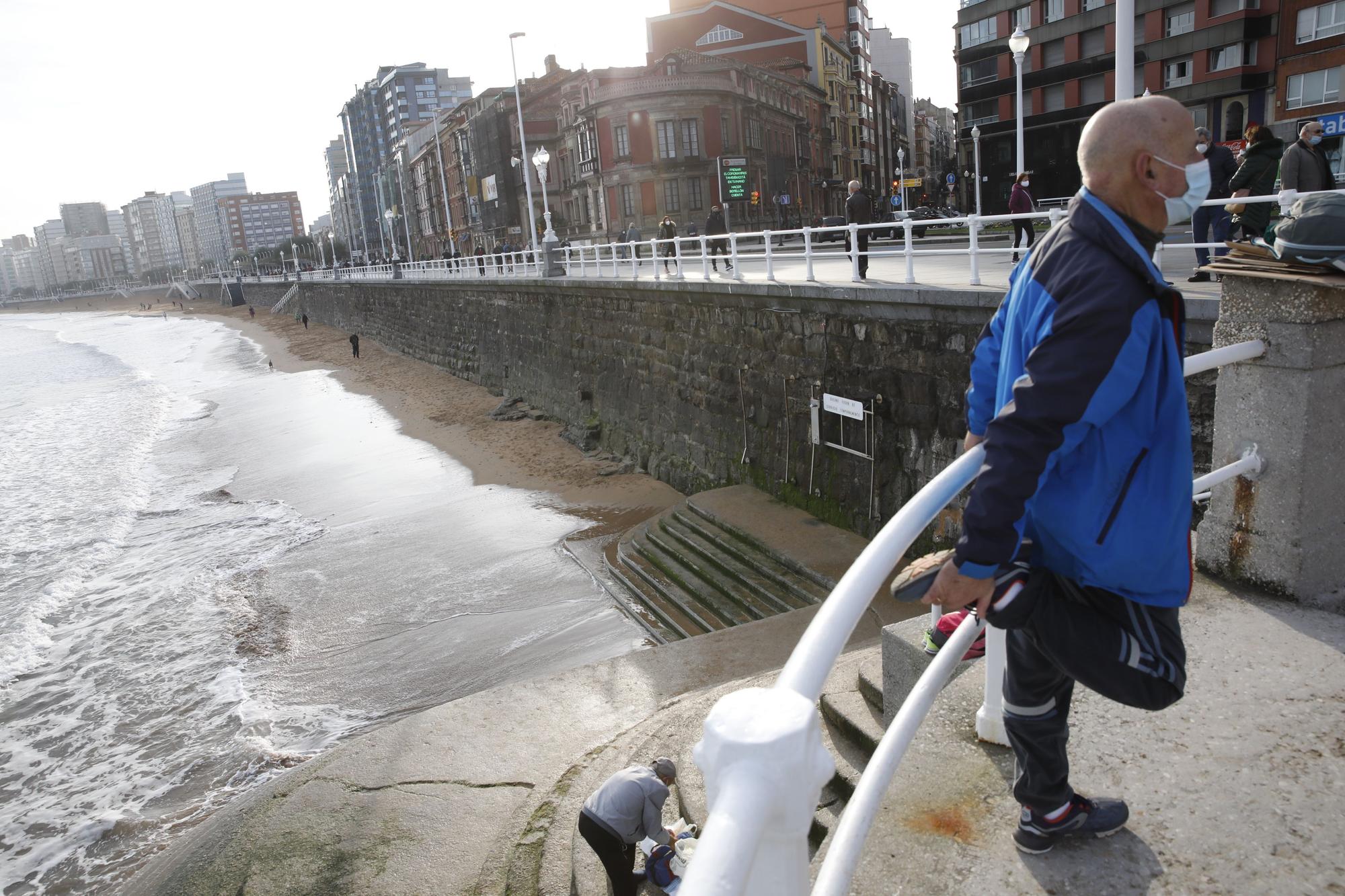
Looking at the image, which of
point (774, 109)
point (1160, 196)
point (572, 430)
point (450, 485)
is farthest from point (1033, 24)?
point (1160, 196)

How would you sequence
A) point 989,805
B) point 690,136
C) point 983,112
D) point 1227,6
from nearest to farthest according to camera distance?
point 989,805
point 1227,6
point 690,136
point 983,112

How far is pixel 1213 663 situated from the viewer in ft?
9.42

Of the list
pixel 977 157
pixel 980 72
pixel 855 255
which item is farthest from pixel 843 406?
pixel 980 72

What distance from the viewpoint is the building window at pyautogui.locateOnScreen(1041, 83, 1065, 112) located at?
40.1m

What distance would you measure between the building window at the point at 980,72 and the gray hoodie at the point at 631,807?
47.3 m

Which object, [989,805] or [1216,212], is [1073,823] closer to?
[989,805]

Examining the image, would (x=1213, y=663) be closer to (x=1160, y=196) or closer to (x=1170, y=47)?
(x=1160, y=196)

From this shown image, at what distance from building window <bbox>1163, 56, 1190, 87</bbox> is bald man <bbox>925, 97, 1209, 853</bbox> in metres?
41.1

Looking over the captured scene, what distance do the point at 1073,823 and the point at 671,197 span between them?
45526 millimetres

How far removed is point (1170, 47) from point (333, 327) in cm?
4953

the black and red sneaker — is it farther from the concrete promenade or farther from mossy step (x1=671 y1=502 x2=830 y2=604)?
mossy step (x1=671 y1=502 x2=830 y2=604)

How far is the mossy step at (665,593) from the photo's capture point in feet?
32.2

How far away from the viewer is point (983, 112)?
45250 millimetres

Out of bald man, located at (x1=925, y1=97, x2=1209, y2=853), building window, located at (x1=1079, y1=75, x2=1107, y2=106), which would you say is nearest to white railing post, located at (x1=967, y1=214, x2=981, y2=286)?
bald man, located at (x1=925, y1=97, x2=1209, y2=853)
